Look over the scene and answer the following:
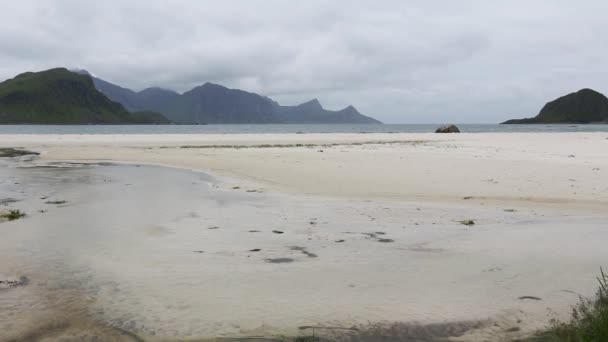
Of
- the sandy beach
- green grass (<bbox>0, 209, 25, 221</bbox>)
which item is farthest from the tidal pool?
green grass (<bbox>0, 209, 25, 221</bbox>)

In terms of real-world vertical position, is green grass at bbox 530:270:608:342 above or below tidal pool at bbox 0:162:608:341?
above

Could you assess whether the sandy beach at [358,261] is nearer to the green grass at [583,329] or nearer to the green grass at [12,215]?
the green grass at [583,329]

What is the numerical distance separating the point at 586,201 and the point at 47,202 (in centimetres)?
1630

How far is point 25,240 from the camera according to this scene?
9.64 metres

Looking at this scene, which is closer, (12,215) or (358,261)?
(358,261)

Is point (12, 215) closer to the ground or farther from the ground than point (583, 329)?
closer to the ground

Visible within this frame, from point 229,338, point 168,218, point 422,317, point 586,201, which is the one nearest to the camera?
point 229,338

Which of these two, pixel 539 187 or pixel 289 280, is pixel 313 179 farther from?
pixel 289 280

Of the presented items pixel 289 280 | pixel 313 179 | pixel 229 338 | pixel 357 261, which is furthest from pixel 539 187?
pixel 229 338

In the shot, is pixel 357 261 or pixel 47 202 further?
pixel 47 202

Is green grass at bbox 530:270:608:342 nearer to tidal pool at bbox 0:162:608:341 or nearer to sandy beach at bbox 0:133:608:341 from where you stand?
sandy beach at bbox 0:133:608:341

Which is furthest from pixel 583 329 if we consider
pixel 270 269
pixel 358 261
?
pixel 270 269

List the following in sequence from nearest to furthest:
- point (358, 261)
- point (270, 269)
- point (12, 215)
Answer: point (270, 269) → point (358, 261) → point (12, 215)

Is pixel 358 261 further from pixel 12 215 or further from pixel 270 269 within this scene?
pixel 12 215
